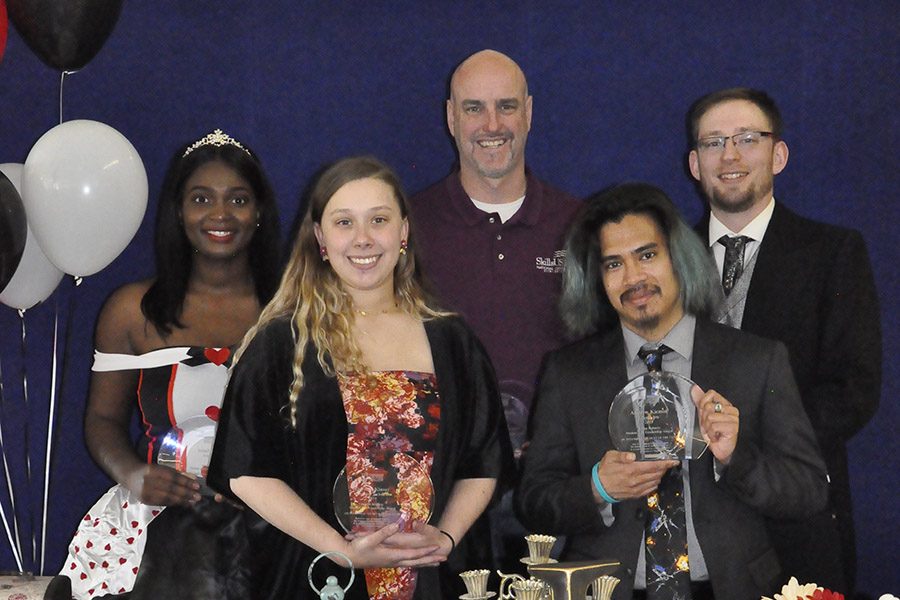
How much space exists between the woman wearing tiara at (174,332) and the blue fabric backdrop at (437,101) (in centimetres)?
89

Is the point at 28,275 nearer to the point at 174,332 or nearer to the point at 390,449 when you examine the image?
the point at 174,332

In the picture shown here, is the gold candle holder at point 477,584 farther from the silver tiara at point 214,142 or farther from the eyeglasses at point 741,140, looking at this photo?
the silver tiara at point 214,142

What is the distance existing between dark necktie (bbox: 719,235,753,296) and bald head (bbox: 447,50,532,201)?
70cm

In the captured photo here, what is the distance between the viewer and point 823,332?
11.6ft

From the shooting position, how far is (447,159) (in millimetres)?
4785

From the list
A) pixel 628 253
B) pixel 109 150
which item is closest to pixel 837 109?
pixel 628 253

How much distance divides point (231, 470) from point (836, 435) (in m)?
1.66

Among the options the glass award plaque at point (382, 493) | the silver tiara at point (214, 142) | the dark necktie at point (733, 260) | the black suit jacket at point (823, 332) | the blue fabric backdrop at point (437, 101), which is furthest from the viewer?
the blue fabric backdrop at point (437, 101)

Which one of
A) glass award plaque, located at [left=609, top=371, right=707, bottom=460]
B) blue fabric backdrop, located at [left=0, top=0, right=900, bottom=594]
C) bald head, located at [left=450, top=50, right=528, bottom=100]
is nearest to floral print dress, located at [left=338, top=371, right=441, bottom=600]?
glass award plaque, located at [left=609, top=371, right=707, bottom=460]

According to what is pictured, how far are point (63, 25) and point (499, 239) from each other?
1414 mm

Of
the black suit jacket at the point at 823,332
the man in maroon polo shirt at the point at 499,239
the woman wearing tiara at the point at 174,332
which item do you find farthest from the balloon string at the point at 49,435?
the black suit jacket at the point at 823,332

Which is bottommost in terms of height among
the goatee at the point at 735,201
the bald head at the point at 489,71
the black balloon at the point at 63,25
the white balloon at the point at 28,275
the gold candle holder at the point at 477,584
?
the gold candle holder at the point at 477,584

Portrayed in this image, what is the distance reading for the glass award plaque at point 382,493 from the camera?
282 cm

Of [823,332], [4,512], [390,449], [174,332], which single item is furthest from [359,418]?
[4,512]
